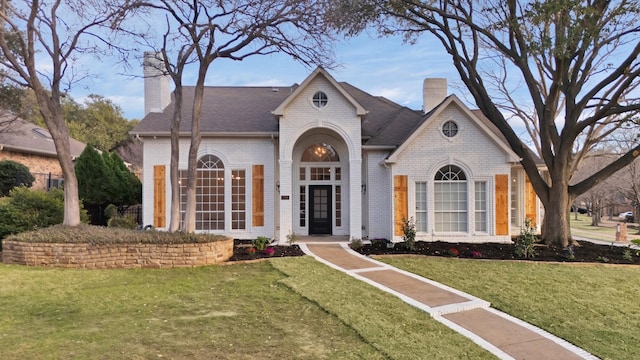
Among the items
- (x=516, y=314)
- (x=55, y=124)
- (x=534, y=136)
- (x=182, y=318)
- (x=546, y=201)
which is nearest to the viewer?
(x=182, y=318)

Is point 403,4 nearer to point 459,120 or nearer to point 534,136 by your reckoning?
point 459,120

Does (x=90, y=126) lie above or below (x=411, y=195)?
above

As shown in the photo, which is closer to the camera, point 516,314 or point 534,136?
point 516,314

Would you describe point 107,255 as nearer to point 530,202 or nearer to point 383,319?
point 383,319

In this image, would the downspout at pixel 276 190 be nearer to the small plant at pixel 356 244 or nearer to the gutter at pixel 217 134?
the gutter at pixel 217 134

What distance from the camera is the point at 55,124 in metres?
10.7

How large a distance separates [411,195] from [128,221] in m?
9.61

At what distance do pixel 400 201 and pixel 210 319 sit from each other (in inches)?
341

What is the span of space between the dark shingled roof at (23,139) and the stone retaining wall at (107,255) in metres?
10.9

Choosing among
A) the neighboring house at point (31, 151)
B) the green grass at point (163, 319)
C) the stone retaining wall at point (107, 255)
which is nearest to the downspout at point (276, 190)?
the stone retaining wall at point (107, 255)

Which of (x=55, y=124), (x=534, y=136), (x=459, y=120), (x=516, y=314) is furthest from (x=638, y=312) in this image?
(x=55, y=124)

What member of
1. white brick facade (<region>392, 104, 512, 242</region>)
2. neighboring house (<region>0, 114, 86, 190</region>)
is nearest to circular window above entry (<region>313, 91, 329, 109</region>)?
white brick facade (<region>392, 104, 512, 242</region>)

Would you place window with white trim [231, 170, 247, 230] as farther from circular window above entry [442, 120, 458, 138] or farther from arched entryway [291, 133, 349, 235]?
circular window above entry [442, 120, 458, 138]

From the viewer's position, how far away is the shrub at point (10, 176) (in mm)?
16453
